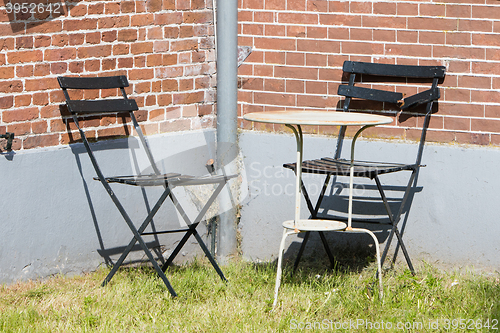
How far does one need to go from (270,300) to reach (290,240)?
37.1 inches

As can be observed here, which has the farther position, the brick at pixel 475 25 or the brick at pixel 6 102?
the brick at pixel 475 25

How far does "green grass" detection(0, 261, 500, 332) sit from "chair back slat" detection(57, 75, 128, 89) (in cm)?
130

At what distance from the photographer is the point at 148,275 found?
3627 millimetres

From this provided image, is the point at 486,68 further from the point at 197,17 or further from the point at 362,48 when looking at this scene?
the point at 197,17

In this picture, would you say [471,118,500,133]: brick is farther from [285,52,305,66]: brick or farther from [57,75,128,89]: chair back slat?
[57,75,128,89]: chair back slat

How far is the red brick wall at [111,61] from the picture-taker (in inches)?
131

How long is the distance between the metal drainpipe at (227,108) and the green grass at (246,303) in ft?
1.33

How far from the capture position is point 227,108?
13.0 feet

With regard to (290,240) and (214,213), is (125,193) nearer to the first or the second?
(214,213)

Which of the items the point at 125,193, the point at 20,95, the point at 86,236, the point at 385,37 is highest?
the point at 385,37

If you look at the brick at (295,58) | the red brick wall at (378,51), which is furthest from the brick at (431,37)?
the brick at (295,58)

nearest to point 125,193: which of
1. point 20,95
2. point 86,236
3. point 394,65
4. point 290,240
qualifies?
point 86,236

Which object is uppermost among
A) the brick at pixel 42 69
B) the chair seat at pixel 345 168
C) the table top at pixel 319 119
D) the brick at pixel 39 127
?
the brick at pixel 42 69

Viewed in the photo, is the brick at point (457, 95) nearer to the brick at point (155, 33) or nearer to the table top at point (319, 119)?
the table top at point (319, 119)
